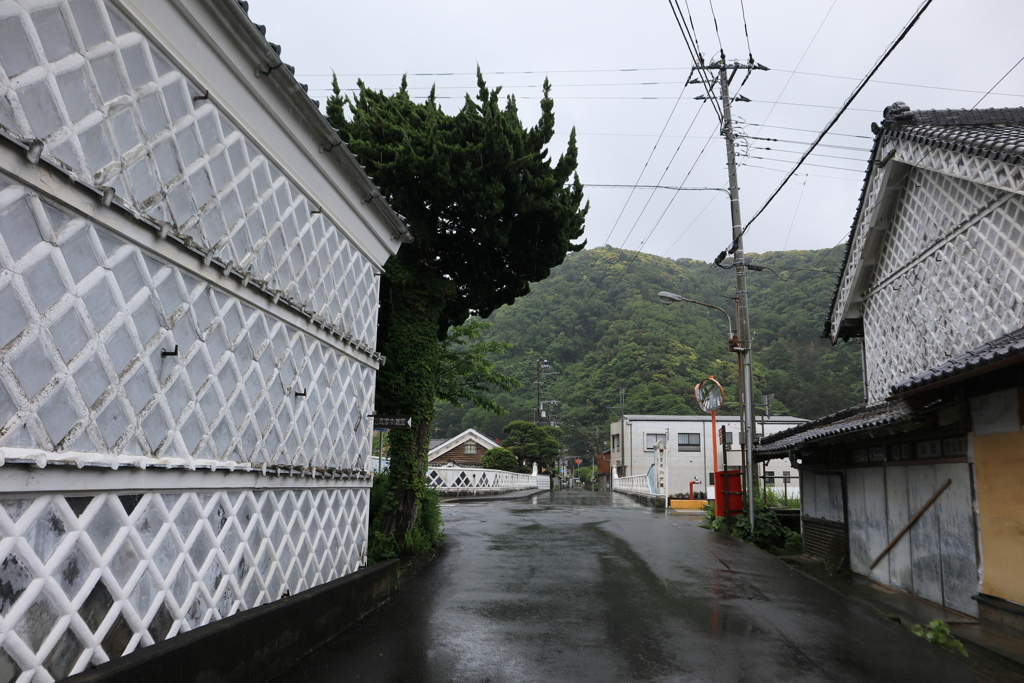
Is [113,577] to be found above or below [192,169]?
below

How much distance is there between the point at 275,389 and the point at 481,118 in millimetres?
6985

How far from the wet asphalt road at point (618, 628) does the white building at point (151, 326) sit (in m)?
1.45

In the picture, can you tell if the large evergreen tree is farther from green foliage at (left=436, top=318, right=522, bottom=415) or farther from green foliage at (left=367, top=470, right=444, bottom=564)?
green foliage at (left=436, top=318, right=522, bottom=415)

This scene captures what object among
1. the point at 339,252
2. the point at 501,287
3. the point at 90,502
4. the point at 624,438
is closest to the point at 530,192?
the point at 501,287

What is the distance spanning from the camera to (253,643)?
5078 mm

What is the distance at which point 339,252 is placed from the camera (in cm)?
779

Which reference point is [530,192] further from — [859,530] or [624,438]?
[624,438]

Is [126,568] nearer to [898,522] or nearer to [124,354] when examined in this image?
[124,354]

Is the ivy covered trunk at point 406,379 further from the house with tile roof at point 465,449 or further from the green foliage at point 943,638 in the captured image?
the house with tile roof at point 465,449

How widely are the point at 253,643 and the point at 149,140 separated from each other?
380 centimetres

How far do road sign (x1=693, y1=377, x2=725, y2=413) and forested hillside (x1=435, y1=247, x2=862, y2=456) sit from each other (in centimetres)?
2411

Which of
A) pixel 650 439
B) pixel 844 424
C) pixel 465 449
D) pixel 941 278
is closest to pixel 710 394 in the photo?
pixel 844 424

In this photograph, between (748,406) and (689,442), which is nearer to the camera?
(748,406)

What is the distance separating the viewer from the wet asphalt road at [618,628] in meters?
5.90
